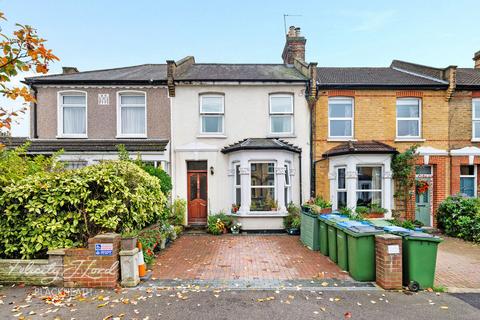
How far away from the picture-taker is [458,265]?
23.3 feet

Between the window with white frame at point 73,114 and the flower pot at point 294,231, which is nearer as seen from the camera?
the flower pot at point 294,231

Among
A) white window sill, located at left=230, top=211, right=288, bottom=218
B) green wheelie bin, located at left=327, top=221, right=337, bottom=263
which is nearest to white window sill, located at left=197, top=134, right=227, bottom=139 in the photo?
white window sill, located at left=230, top=211, right=288, bottom=218

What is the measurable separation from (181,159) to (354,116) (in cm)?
797

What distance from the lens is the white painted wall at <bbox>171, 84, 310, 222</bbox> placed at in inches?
472

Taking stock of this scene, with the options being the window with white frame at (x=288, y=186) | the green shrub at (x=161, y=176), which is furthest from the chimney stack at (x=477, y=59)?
the green shrub at (x=161, y=176)

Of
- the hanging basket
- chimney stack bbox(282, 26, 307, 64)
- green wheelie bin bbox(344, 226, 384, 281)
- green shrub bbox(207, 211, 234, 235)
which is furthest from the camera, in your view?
chimney stack bbox(282, 26, 307, 64)

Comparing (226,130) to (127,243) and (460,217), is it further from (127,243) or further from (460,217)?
(460,217)

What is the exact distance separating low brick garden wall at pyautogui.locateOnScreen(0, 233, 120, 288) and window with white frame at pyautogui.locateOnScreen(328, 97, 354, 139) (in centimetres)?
1002

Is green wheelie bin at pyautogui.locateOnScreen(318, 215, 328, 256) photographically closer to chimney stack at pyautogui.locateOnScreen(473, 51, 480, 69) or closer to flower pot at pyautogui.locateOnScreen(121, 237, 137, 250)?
flower pot at pyautogui.locateOnScreen(121, 237, 137, 250)

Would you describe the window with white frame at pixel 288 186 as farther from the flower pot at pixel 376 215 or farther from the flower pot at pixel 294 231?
the flower pot at pixel 376 215

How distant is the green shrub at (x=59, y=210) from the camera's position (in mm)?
5781

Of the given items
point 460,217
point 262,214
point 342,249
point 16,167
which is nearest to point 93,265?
point 16,167

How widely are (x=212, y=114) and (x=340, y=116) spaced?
19.1ft

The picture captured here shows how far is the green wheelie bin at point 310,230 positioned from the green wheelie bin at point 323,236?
0.21m
